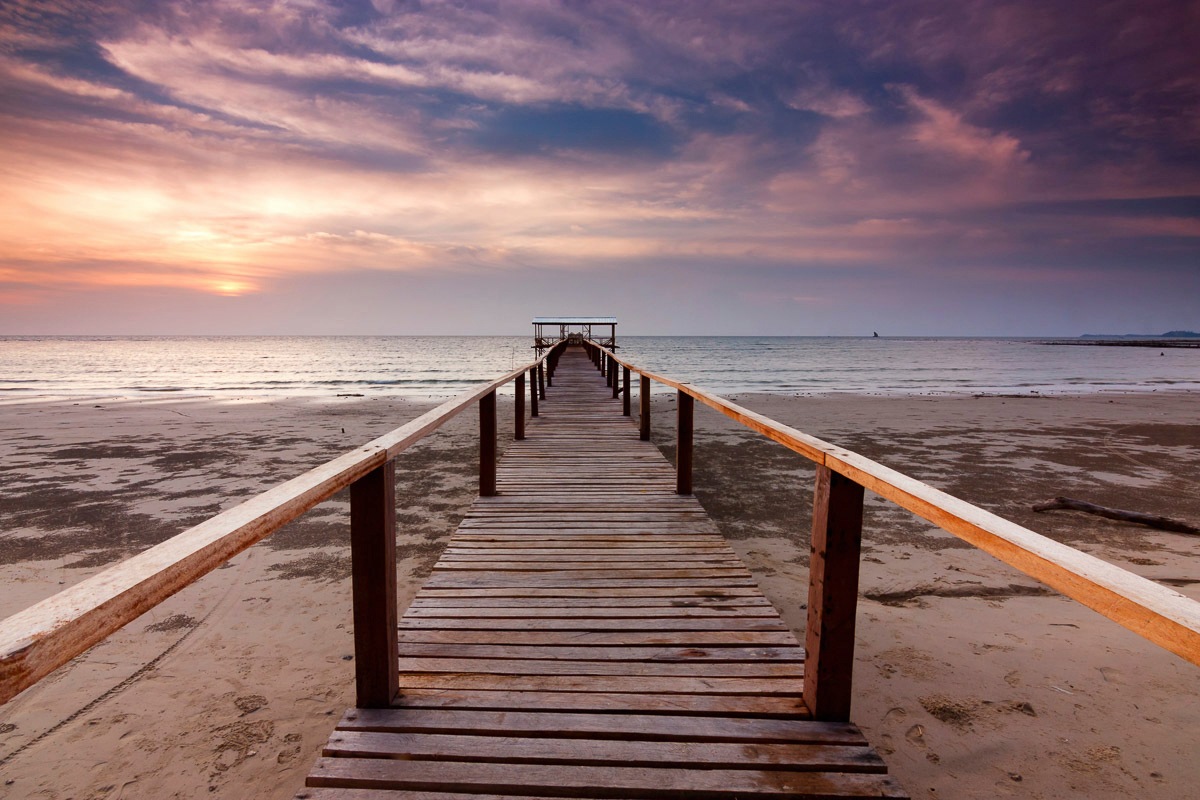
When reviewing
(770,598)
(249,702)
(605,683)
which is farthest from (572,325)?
(605,683)

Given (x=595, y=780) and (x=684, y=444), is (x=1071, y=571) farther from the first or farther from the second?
(x=684, y=444)

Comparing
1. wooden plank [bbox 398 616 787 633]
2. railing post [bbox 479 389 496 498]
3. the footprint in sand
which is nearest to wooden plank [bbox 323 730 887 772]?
wooden plank [bbox 398 616 787 633]

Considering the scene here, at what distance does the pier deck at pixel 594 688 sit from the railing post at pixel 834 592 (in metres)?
0.11

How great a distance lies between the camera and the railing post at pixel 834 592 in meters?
1.99

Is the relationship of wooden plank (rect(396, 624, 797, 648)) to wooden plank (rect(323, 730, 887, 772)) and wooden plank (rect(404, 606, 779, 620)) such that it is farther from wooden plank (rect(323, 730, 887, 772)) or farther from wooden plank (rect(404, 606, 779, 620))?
wooden plank (rect(323, 730, 887, 772))

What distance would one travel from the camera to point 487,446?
4.93 m

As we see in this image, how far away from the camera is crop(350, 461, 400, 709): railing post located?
79.4 inches

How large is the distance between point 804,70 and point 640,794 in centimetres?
3204

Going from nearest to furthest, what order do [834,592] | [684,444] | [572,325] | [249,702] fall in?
[834,592] → [249,702] → [684,444] → [572,325]

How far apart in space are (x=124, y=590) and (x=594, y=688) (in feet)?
5.78

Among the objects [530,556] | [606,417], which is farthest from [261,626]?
[606,417]

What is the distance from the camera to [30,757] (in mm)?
2605

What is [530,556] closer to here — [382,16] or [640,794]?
[640,794]

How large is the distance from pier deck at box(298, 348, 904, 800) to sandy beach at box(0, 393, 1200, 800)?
2.71 feet
